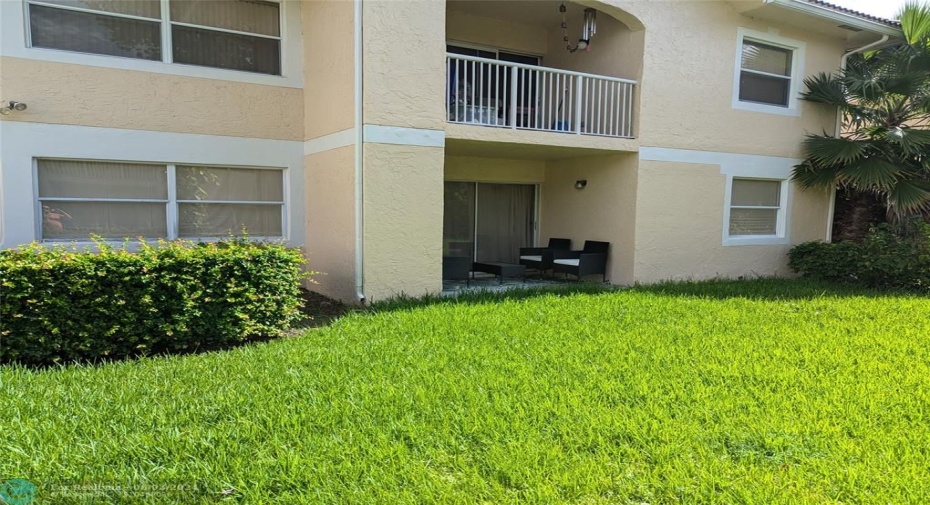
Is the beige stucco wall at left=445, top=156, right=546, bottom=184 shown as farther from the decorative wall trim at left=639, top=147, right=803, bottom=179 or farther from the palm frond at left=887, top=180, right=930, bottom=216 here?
the palm frond at left=887, top=180, right=930, bottom=216

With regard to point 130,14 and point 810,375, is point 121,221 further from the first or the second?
point 810,375

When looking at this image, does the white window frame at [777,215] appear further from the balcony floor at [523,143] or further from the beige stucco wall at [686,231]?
the balcony floor at [523,143]

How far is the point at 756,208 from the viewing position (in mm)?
12000

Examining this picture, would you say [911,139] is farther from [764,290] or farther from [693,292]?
[693,292]

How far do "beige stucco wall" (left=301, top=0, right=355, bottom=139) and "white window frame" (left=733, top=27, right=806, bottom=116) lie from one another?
819cm

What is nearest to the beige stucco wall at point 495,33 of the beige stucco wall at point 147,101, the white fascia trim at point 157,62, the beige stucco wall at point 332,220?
the white fascia trim at point 157,62

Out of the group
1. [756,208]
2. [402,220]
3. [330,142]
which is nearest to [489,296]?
[402,220]

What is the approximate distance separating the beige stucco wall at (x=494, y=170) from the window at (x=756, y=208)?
170 inches

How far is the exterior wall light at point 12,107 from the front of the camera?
24.1 feet

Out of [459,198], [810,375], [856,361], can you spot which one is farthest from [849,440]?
[459,198]

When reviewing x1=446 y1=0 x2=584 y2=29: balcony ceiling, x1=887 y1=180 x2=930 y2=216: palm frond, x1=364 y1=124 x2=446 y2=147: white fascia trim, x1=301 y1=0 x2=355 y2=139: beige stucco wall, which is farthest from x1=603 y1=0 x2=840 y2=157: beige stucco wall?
x1=301 y1=0 x2=355 y2=139: beige stucco wall

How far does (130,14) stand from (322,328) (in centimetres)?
589

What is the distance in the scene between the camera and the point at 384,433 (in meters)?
3.79

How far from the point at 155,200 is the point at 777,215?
12909mm
